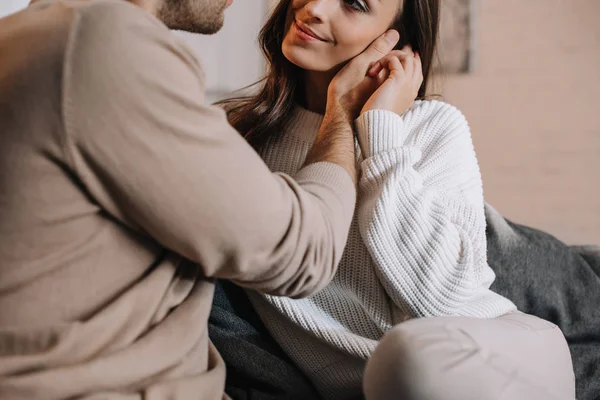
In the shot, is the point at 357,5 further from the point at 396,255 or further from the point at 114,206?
the point at 114,206

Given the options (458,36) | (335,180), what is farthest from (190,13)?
(458,36)

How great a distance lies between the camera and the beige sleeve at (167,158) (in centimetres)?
71

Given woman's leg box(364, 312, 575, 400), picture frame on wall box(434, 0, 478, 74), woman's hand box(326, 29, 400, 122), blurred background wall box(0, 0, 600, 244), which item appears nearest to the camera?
woman's leg box(364, 312, 575, 400)

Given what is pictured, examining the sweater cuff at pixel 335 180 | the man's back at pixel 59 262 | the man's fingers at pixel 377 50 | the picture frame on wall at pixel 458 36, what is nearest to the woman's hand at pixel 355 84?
the man's fingers at pixel 377 50

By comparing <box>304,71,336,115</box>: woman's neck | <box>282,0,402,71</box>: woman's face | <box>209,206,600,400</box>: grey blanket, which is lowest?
<box>209,206,600,400</box>: grey blanket

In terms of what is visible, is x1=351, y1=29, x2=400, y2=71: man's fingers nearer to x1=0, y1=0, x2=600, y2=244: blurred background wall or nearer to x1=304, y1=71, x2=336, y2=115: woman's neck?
x1=304, y1=71, x2=336, y2=115: woman's neck

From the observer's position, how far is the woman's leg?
0.88m

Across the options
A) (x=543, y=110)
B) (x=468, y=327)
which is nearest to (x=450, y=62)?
(x=543, y=110)

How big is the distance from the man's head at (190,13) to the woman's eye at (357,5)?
427 millimetres

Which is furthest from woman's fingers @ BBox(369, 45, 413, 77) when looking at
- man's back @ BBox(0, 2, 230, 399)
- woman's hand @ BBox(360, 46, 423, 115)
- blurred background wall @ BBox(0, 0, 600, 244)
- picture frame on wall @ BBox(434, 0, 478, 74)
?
picture frame on wall @ BBox(434, 0, 478, 74)

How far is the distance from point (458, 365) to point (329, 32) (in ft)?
2.43

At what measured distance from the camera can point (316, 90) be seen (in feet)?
4.83

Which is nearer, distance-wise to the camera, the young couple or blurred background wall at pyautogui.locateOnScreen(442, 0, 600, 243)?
the young couple

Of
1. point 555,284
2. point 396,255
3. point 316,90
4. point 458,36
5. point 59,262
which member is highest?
point 59,262
